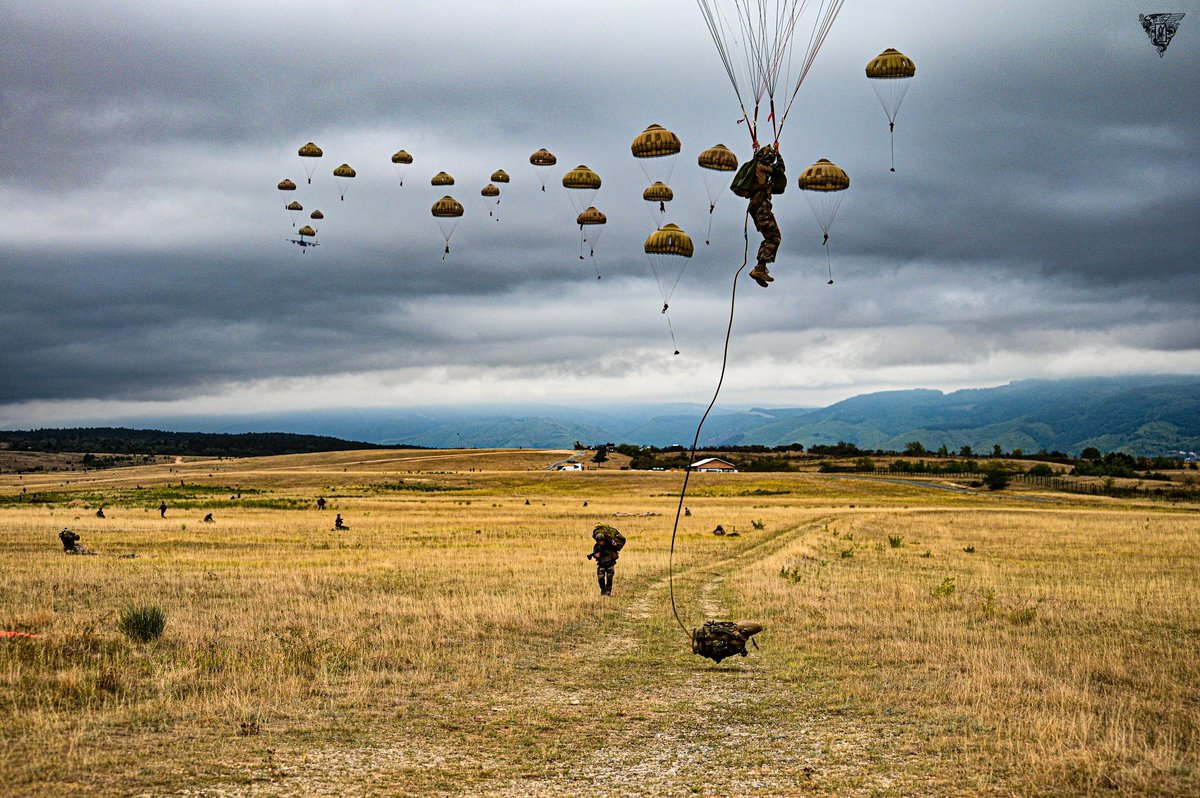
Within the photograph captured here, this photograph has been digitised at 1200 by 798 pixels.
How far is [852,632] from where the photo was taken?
20.2m

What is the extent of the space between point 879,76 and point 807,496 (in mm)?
74000

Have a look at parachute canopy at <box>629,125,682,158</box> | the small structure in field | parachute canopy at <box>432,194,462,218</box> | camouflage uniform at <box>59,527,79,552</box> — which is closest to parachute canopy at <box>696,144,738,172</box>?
parachute canopy at <box>629,125,682,158</box>

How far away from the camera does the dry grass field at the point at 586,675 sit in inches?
421

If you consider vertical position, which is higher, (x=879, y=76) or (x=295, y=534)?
(x=879, y=76)

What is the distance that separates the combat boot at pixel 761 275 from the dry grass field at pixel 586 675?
742 centimetres

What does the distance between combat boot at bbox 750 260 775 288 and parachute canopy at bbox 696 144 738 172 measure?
18.4 meters

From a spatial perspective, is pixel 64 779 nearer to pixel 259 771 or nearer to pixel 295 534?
pixel 259 771

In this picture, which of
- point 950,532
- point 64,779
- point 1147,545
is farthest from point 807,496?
point 64,779

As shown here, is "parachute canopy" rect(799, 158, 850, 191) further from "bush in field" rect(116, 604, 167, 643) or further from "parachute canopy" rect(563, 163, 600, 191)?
"bush in field" rect(116, 604, 167, 643)

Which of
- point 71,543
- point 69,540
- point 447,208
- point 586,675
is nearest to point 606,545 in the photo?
point 586,675

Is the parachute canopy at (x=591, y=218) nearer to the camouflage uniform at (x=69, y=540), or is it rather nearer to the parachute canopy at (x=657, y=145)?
the parachute canopy at (x=657, y=145)

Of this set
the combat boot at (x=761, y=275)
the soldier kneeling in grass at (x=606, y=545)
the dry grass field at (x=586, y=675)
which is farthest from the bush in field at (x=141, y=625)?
the combat boot at (x=761, y=275)

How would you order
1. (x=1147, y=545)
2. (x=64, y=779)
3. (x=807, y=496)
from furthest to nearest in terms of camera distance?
(x=807, y=496)
(x=1147, y=545)
(x=64, y=779)

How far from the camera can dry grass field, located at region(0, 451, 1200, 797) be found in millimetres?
10703
